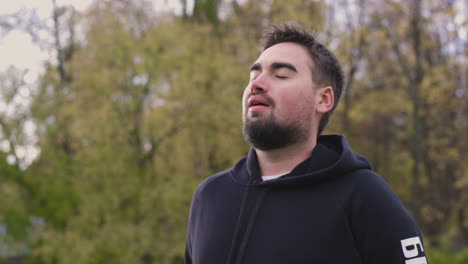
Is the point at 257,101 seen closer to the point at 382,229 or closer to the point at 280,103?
the point at 280,103

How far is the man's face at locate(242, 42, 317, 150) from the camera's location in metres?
1.83

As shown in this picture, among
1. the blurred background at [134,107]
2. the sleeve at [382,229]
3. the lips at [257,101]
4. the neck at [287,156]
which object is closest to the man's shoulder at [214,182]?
the neck at [287,156]

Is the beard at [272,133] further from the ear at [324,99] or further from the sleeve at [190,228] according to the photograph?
the sleeve at [190,228]

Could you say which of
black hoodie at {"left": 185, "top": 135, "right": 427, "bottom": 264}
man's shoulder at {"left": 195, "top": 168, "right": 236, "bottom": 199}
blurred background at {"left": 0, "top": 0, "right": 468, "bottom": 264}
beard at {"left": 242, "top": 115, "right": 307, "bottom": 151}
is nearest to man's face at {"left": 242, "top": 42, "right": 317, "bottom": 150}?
beard at {"left": 242, "top": 115, "right": 307, "bottom": 151}

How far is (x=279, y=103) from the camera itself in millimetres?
1838

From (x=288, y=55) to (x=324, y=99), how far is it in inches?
9.0

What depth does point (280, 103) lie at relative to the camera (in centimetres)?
184

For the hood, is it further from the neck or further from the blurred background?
the blurred background

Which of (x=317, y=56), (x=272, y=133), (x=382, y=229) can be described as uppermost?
(x=317, y=56)

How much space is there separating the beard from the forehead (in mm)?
240

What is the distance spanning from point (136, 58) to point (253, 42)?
11.2ft

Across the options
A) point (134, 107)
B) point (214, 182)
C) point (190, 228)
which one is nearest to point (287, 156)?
point (214, 182)

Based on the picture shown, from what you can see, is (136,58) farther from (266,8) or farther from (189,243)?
(189,243)

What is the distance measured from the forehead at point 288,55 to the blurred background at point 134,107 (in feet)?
29.3
